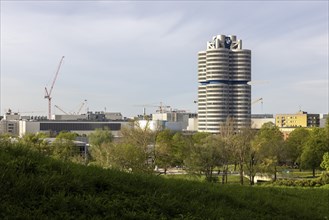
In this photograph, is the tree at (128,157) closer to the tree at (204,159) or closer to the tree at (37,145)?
the tree at (204,159)

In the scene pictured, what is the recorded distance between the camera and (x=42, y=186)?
5.46 metres

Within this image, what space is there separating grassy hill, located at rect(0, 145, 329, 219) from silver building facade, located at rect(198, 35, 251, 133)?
95369 millimetres

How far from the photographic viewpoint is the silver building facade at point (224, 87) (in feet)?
340

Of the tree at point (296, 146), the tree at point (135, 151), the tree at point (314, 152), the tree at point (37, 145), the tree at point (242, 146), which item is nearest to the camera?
the tree at point (37, 145)

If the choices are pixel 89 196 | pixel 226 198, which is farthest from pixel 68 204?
pixel 226 198

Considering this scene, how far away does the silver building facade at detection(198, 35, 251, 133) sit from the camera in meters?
104

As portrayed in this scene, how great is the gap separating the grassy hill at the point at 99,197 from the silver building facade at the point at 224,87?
95.4 m

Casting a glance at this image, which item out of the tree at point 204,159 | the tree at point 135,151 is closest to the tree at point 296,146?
the tree at point 204,159

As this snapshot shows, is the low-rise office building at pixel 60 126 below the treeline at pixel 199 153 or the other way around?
Answer: the other way around

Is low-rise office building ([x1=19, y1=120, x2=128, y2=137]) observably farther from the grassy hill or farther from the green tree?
the grassy hill

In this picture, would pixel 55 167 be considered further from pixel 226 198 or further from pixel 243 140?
pixel 243 140

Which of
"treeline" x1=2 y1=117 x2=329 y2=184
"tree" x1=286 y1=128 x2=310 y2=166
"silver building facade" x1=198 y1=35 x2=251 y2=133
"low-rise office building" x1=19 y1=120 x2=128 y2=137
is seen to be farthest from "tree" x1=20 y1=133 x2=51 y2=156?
"low-rise office building" x1=19 y1=120 x2=128 y2=137

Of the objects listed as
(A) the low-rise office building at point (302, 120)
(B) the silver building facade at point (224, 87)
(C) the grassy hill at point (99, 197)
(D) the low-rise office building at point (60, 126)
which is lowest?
(C) the grassy hill at point (99, 197)

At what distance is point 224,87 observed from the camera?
4114 inches
